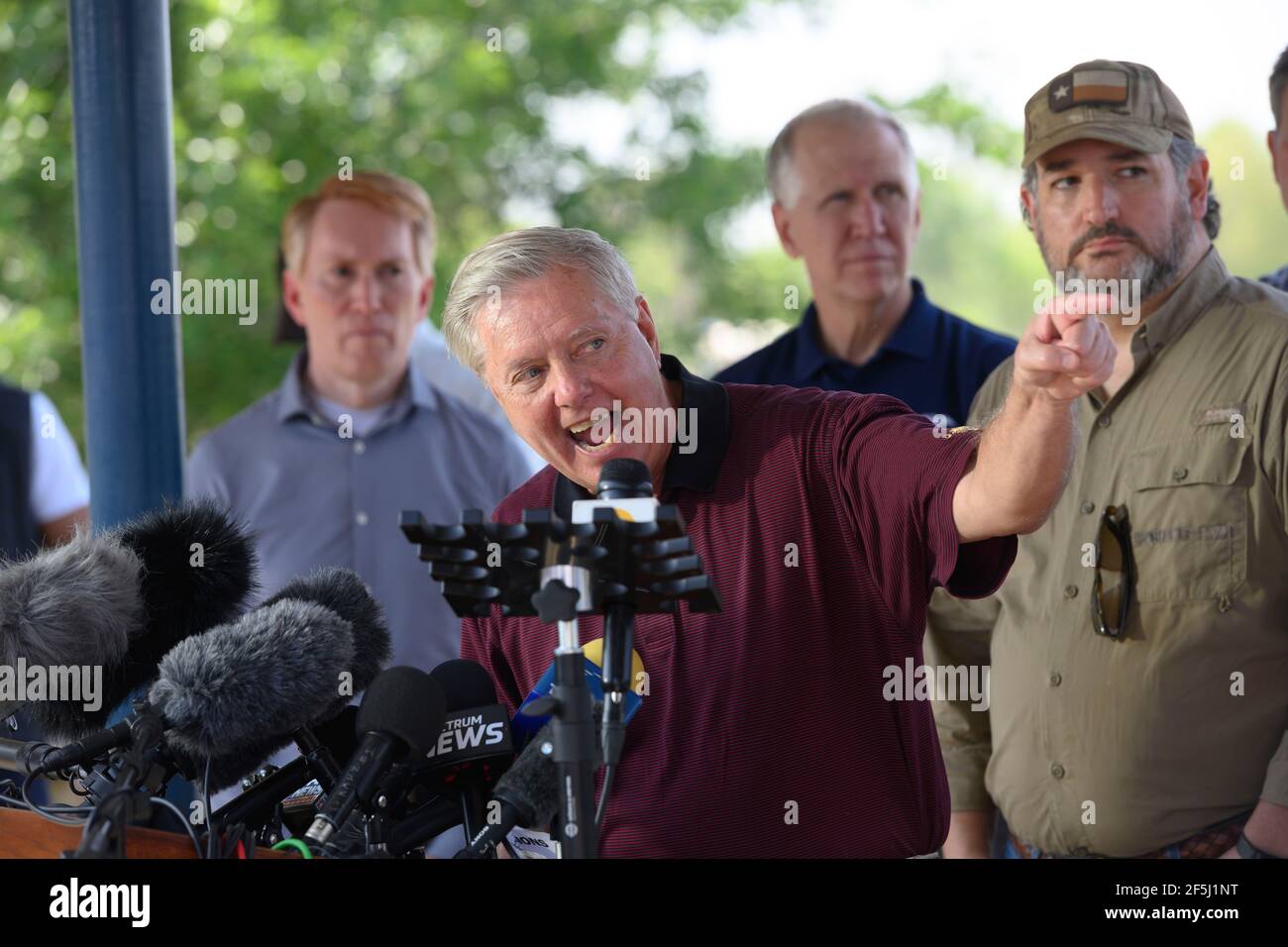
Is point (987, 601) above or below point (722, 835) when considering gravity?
above

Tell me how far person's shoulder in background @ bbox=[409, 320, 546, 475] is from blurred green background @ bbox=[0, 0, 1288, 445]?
145 inches

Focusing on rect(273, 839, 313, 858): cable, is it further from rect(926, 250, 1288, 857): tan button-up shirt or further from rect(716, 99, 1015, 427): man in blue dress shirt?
rect(716, 99, 1015, 427): man in blue dress shirt

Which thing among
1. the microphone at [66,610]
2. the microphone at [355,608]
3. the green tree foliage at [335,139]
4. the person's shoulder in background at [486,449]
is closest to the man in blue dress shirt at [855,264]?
the person's shoulder in background at [486,449]

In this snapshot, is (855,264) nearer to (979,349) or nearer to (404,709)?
(979,349)

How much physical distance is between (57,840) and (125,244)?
72.1 inches

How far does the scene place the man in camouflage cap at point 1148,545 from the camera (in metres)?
3.26

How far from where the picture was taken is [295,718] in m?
2.43

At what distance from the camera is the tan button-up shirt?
3.25 meters

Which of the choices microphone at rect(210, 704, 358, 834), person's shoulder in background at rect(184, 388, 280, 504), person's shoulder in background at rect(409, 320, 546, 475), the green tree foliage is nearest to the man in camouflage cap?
microphone at rect(210, 704, 358, 834)

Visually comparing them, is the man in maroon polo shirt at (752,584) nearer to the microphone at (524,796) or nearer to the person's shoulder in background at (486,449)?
Answer: the microphone at (524,796)

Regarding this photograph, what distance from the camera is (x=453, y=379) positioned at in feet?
19.4

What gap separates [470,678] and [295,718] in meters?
0.44

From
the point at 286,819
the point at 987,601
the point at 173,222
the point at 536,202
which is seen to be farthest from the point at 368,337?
the point at 536,202

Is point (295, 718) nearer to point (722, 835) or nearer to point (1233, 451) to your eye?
point (722, 835)
